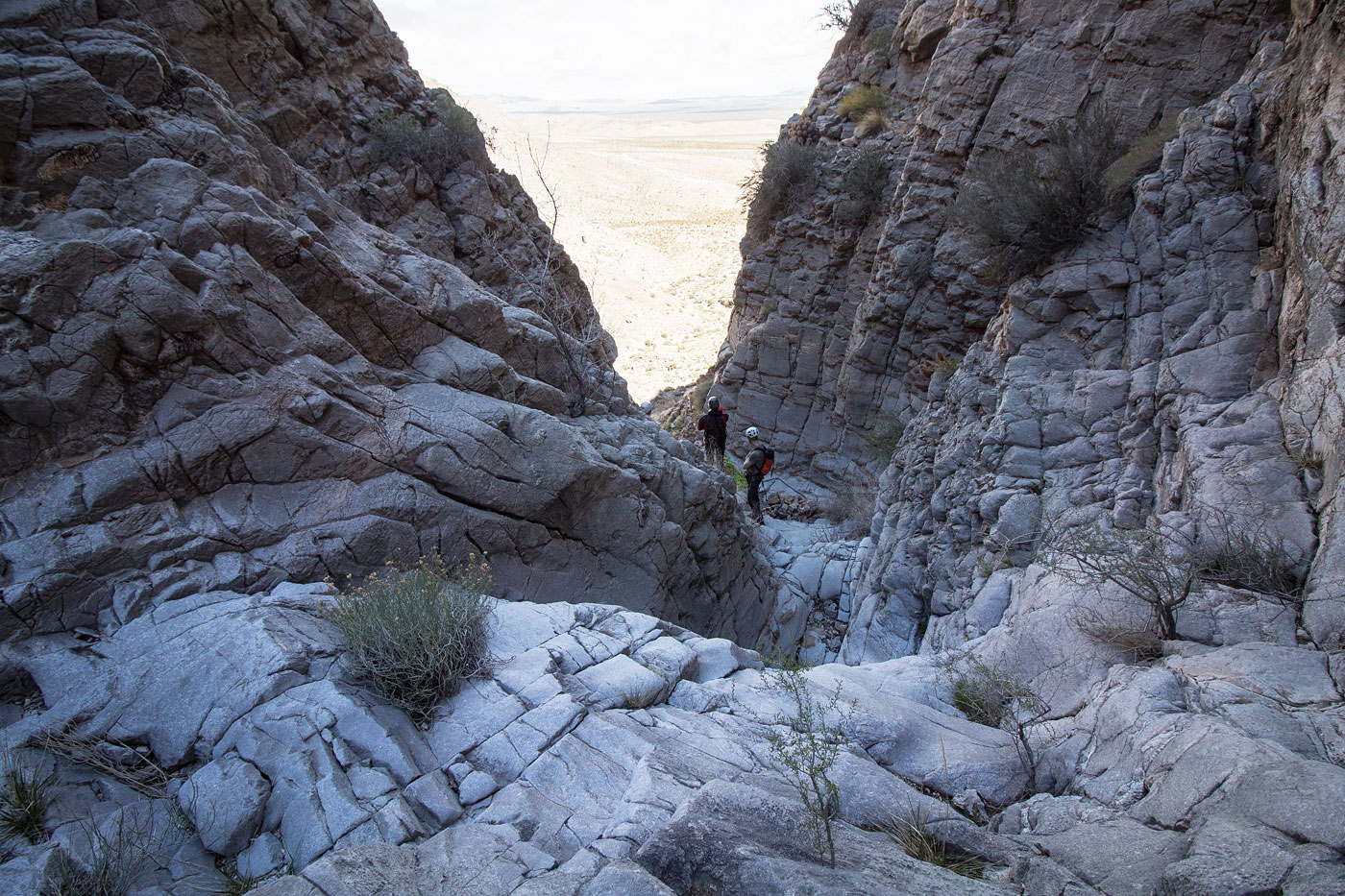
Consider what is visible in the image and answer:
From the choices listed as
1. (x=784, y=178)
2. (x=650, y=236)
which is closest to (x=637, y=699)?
(x=784, y=178)

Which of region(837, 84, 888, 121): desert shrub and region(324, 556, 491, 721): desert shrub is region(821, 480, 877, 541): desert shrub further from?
region(324, 556, 491, 721): desert shrub

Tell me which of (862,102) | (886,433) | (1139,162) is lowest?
(886,433)

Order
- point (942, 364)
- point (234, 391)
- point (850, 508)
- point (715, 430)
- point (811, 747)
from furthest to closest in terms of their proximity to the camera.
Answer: point (850, 508), point (715, 430), point (942, 364), point (234, 391), point (811, 747)

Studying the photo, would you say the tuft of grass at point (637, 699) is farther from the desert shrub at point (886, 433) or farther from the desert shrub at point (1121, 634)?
the desert shrub at point (886, 433)

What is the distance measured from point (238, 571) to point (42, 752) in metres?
1.54

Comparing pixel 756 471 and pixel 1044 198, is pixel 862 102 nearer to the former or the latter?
pixel 1044 198

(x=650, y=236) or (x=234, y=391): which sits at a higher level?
(x=650, y=236)

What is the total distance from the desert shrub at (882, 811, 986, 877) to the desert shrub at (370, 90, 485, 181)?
11.3 meters

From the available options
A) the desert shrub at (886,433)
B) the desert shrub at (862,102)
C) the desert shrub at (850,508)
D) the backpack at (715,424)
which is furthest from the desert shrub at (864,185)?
the desert shrub at (850,508)

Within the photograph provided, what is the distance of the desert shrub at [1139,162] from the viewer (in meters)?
7.90

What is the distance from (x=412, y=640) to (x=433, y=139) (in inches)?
387

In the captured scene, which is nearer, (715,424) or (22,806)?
(22,806)

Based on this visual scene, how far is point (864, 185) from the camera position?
14.7m

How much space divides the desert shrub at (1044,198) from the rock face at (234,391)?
5.10 m
